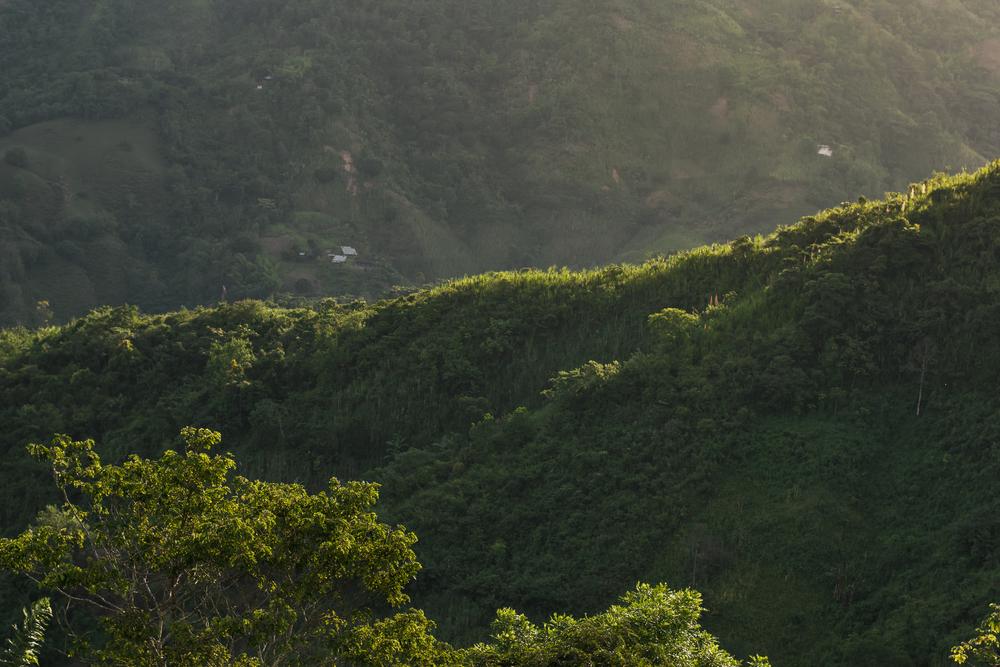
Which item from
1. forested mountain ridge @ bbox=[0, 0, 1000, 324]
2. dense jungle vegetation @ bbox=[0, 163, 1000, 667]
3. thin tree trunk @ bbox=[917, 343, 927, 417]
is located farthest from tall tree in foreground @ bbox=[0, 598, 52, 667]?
forested mountain ridge @ bbox=[0, 0, 1000, 324]

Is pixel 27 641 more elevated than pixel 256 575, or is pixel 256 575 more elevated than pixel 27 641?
pixel 27 641

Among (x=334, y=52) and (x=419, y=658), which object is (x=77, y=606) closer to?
(x=419, y=658)

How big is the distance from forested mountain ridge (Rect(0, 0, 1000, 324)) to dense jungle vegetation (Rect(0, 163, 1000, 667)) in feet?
114

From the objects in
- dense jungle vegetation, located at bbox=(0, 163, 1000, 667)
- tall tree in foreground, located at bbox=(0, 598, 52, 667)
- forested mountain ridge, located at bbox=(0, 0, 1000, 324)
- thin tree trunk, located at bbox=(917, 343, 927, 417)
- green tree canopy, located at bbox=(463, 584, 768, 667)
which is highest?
tall tree in foreground, located at bbox=(0, 598, 52, 667)

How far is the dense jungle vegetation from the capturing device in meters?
22.1

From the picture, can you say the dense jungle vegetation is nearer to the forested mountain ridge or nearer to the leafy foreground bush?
the leafy foreground bush

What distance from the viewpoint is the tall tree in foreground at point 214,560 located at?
40.8 feet

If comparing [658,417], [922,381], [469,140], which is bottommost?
[469,140]

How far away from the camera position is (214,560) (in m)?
12.6

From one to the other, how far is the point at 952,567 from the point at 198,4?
300 ft

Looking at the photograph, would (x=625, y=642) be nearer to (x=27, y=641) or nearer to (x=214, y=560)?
(x=214, y=560)

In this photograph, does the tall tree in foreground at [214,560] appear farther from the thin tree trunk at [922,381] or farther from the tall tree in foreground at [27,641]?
the thin tree trunk at [922,381]

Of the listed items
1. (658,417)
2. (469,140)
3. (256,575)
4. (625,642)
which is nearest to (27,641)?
(256,575)

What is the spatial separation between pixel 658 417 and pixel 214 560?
15.4 metres
